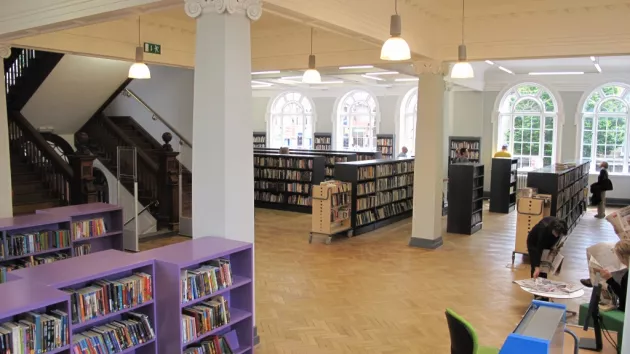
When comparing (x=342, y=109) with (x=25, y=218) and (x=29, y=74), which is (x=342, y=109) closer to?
(x=29, y=74)

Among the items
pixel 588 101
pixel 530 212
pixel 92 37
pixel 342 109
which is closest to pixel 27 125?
pixel 92 37

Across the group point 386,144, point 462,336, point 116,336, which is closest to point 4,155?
point 116,336

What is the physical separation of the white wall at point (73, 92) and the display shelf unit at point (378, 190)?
5126mm

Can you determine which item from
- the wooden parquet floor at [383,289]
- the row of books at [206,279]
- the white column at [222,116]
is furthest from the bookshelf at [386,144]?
the row of books at [206,279]

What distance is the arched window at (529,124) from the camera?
16047mm

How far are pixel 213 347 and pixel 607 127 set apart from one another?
14.9 metres

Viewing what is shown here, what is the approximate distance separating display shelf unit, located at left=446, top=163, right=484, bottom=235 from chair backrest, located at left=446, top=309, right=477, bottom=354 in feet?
25.0

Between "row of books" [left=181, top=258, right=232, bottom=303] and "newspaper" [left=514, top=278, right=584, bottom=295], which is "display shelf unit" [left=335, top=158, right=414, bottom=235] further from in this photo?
"row of books" [left=181, top=258, right=232, bottom=303]

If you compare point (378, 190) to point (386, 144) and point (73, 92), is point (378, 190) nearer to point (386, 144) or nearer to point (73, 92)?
point (73, 92)

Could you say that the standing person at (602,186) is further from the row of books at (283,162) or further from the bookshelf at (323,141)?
the bookshelf at (323,141)

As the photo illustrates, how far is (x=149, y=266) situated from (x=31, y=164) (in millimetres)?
6863

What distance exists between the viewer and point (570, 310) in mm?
6164

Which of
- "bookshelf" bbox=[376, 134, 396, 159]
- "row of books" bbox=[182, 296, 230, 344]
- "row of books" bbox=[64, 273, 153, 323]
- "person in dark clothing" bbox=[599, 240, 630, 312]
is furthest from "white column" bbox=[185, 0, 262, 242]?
"bookshelf" bbox=[376, 134, 396, 159]

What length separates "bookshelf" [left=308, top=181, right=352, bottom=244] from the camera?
9.55 metres
